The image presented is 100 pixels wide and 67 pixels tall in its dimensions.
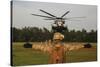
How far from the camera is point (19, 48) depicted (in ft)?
7.72

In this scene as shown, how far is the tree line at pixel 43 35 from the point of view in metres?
2.35

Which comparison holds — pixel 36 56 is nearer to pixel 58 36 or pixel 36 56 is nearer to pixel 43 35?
pixel 43 35

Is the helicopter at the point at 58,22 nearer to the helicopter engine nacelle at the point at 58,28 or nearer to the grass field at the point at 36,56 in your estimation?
the helicopter engine nacelle at the point at 58,28

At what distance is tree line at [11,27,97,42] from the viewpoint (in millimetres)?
2350

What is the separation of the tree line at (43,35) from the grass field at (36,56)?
0.09 metres

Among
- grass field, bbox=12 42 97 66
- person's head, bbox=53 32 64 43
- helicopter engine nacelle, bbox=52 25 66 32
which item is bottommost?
grass field, bbox=12 42 97 66

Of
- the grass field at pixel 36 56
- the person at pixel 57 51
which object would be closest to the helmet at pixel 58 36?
the person at pixel 57 51

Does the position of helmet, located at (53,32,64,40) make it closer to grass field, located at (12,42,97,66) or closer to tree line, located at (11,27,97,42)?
tree line, located at (11,27,97,42)

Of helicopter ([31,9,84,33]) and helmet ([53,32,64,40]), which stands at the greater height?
helicopter ([31,9,84,33])

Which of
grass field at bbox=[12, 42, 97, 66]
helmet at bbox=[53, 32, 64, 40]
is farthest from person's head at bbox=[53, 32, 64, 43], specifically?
grass field at bbox=[12, 42, 97, 66]

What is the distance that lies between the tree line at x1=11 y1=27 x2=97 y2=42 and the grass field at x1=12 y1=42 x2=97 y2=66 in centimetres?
9

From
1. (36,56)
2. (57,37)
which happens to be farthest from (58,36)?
(36,56)

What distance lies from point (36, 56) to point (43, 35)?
10.4 inches

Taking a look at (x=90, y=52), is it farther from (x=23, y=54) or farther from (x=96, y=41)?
(x=23, y=54)
